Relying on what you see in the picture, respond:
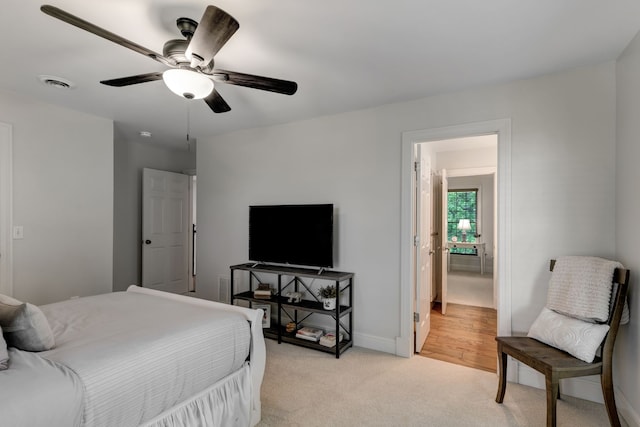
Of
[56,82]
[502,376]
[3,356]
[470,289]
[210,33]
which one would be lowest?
[470,289]

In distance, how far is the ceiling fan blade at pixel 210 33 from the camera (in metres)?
1.39

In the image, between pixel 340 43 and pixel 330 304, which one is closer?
pixel 340 43

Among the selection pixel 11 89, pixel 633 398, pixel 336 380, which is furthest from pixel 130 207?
pixel 633 398

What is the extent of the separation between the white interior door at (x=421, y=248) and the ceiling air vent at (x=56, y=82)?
3.05m

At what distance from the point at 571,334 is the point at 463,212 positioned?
6.28m

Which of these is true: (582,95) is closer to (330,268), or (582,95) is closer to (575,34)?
(575,34)

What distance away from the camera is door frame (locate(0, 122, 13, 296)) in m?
2.87

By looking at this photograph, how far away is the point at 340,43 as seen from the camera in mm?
2041

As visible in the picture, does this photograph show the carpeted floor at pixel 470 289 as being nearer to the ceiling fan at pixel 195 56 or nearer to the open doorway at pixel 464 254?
the open doorway at pixel 464 254

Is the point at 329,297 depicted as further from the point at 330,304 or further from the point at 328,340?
the point at 328,340

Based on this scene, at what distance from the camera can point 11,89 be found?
281 centimetres

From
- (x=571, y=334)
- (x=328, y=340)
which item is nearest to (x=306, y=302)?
(x=328, y=340)

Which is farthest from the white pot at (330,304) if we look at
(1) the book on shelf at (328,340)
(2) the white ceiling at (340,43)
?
(2) the white ceiling at (340,43)

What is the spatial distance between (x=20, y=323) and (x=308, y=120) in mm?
2918
